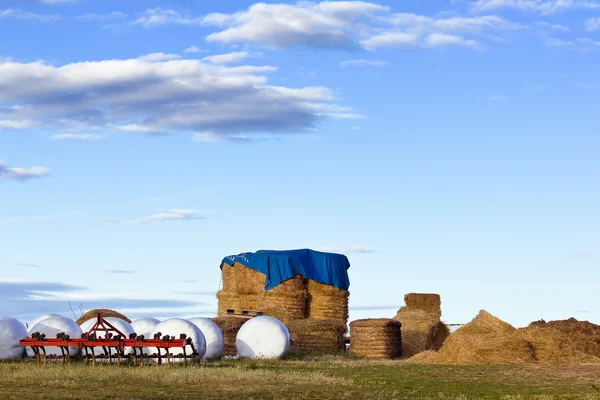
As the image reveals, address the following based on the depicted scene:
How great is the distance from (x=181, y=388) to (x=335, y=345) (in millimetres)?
13247

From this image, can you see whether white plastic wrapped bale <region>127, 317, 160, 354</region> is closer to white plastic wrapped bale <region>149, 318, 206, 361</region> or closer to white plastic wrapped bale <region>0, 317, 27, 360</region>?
white plastic wrapped bale <region>149, 318, 206, 361</region>

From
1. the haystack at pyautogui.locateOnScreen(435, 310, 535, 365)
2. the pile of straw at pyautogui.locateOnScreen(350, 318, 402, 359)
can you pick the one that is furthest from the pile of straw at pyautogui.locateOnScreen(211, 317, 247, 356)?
the haystack at pyautogui.locateOnScreen(435, 310, 535, 365)

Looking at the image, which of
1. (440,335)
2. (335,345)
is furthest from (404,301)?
(335,345)

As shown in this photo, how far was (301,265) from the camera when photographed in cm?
3550

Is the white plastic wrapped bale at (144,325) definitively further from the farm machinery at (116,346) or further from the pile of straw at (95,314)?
the pile of straw at (95,314)

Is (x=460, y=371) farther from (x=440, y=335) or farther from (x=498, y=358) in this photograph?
(x=440, y=335)

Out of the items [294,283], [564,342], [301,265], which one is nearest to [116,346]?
[294,283]

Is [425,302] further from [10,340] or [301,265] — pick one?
[10,340]

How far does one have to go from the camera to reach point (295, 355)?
96.4 feet

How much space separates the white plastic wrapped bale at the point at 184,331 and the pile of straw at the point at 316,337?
5.07 m

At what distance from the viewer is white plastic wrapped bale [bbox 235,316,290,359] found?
89.1ft

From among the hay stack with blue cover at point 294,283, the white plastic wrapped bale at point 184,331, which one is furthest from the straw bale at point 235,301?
the white plastic wrapped bale at point 184,331

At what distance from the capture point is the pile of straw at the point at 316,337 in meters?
30.2

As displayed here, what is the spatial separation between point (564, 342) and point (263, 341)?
377 inches
